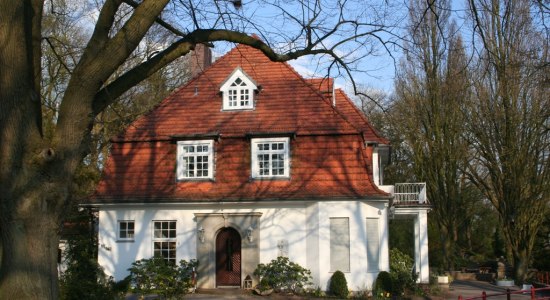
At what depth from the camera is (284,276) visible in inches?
816

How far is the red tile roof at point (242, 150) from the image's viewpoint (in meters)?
21.8

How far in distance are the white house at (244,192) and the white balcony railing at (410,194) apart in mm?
3210

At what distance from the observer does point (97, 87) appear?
7.64m

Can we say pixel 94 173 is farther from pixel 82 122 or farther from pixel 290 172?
pixel 82 122

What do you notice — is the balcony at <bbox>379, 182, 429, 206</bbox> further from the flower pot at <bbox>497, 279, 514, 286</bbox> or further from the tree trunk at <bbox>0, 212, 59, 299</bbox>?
the tree trunk at <bbox>0, 212, 59, 299</bbox>

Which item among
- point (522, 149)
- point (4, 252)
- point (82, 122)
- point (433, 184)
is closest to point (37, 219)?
point (4, 252)

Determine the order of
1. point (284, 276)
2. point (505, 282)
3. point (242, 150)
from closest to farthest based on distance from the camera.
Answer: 1. point (284, 276)
2. point (242, 150)
3. point (505, 282)

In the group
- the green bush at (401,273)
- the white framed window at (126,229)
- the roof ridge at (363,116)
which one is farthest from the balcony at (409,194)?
the white framed window at (126,229)

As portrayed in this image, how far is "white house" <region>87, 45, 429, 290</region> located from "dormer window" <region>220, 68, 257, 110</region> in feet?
0.13

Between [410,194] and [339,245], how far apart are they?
19.7 ft

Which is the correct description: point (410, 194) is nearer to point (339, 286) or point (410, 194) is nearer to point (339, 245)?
point (339, 245)

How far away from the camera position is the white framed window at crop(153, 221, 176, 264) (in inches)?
880

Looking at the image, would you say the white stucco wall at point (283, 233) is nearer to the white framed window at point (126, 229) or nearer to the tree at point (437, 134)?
the white framed window at point (126, 229)

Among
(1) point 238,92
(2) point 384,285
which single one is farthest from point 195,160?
(2) point 384,285
